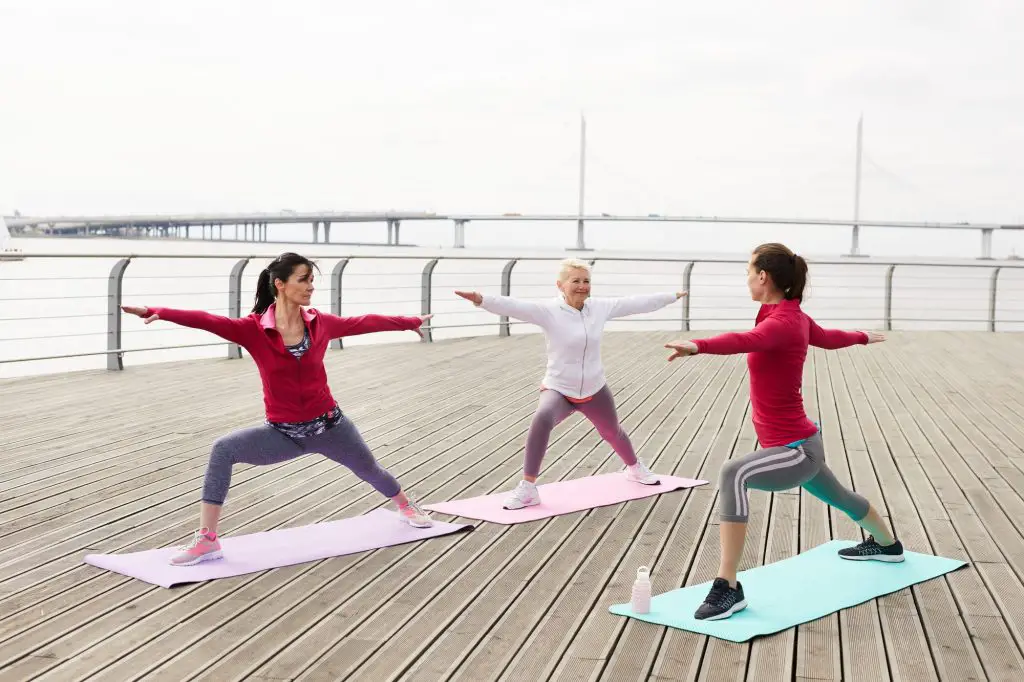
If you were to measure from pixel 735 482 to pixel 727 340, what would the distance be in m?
0.44

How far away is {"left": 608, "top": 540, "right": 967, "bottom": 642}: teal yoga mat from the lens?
130 inches

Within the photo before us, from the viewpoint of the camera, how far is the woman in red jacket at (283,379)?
154 inches

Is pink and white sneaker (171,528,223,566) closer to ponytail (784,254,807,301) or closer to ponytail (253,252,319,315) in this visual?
ponytail (253,252,319,315)

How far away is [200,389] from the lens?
817 centimetres

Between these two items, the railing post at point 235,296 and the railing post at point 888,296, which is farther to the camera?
the railing post at point 888,296

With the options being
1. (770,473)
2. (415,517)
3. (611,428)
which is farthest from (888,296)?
(770,473)

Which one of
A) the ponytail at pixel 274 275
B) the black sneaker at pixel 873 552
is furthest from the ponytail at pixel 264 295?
the black sneaker at pixel 873 552

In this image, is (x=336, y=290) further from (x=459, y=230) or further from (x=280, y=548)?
(x=459, y=230)

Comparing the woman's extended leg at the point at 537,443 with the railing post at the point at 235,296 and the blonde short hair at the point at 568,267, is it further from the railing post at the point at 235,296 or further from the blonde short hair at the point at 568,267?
the railing post at the point at 235,296

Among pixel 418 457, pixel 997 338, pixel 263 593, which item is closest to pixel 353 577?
pixel 263 593

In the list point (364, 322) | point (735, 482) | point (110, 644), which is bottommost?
point (110, 644)

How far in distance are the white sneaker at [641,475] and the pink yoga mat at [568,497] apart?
2cm

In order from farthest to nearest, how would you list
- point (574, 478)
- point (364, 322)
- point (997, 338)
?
point (997, 338), point (574, 478), point (364, 322)

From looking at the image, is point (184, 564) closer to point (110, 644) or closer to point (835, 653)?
point (110, 644)
